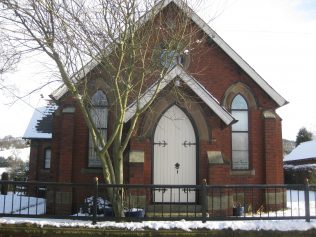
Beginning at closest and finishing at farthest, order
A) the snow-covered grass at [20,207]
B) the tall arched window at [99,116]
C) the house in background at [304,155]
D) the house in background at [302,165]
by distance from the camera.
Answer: the snow-covered grass at [20,207]
the tall arched window at [99,116]
the house in background at [302,165]
the house in background at [304,155]

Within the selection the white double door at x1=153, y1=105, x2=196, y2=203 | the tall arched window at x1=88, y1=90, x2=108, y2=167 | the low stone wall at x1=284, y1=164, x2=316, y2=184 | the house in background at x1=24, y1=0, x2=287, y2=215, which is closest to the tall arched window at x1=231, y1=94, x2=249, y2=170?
the house in background at x1=24, y1=0, x2=287, y2=215

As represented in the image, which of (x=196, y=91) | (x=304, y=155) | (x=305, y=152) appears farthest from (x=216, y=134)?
(x=305, y=152)

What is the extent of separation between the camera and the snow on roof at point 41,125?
25.1 metres

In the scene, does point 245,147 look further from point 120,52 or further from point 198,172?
point 120,52

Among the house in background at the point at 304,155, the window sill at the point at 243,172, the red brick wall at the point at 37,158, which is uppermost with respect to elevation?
the house in background at the point at 304,155

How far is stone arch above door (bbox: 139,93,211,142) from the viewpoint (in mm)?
15062

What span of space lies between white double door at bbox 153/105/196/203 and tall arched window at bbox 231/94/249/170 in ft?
7.40

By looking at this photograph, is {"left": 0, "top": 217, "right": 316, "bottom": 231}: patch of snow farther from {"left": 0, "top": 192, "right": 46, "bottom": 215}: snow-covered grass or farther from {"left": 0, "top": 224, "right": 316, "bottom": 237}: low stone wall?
{"left": 0, "top": 192, "right": 46, "bottom": 215}: snow-covered grass

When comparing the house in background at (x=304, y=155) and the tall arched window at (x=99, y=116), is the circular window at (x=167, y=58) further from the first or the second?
the house in background at (x=304, y=155)

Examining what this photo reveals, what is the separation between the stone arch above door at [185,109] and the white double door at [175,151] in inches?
10.0

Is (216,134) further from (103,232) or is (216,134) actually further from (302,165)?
(302,165)

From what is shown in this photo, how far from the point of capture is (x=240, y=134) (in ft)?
55.7

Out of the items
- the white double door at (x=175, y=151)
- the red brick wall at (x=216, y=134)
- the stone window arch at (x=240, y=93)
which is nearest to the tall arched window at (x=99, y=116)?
the red brick wall at (x=216, y=134)

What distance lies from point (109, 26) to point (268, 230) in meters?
6.30
